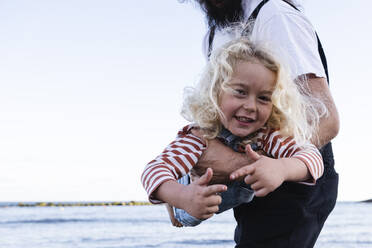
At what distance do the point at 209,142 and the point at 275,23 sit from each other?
588 mm

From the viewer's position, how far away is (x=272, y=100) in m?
1.75

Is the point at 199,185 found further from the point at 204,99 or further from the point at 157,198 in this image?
the point at 204,99

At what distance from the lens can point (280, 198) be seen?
1.78m

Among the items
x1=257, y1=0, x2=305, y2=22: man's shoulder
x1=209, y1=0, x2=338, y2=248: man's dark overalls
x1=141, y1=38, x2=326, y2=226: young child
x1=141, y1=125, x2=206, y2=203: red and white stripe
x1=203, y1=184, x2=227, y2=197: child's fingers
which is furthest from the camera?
x1=257, y1=0, x2=305, y2=22: man's shoulder

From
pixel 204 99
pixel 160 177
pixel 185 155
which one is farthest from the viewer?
pixel 204 99

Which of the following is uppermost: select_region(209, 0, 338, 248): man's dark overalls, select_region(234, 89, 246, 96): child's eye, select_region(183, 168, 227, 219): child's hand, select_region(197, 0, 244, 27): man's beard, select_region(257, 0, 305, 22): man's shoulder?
select_region(257, 0, 305, 22): man's shoulder

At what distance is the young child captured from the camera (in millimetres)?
1671

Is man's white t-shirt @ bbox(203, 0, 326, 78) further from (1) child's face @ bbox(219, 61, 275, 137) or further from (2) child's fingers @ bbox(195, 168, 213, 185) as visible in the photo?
(2) child's fingers @ bbox(195, 168, 213, 185)

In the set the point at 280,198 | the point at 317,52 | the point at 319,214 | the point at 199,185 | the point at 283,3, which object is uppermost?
the point at 283,3

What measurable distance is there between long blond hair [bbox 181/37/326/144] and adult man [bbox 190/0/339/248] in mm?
49

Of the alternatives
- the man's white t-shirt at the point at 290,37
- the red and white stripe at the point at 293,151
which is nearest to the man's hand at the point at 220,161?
the red and white stripe at the point at 293,151

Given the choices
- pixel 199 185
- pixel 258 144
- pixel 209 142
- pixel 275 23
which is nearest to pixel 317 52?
pixel 275 23

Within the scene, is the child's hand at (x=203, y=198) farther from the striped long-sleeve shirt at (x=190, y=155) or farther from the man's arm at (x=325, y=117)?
the man's arm at (x=325, y=117)

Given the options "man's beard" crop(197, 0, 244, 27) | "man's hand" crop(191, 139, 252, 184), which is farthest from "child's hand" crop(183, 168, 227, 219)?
"man's beard" crop(197, 0, 244, 27)
